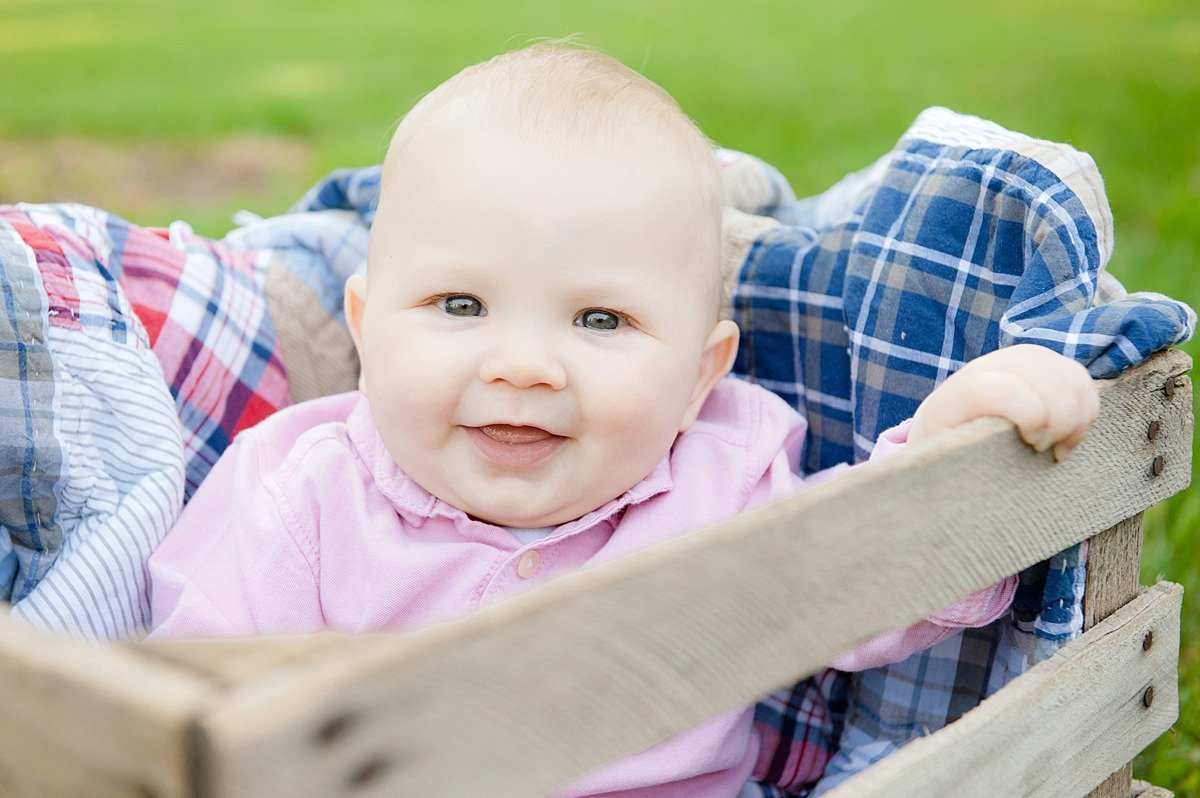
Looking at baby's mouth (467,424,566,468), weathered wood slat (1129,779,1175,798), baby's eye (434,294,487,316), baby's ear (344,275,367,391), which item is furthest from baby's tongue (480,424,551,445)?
weathered wood slat (1129,779,1175,798)

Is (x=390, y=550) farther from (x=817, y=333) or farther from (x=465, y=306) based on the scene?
(x=817, y=333)

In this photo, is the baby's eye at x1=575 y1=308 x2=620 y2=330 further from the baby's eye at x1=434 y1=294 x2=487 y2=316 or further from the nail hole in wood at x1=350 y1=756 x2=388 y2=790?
the nail hole in wood at x1=350 y1=756 x2=388 y2=790

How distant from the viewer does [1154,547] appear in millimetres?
2572

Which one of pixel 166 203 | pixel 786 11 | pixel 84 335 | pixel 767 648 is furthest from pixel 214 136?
pixel 767 648

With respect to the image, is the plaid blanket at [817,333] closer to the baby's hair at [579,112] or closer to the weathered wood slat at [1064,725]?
the weathered wood slat at [1064,725]

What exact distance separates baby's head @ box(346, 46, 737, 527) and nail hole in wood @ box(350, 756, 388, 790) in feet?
2.30

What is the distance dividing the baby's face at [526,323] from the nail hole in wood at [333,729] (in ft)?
2.36

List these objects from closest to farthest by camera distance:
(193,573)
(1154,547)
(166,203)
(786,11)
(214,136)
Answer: (193,573) < (1154,547) < (166,203) < (214,136) < (786,11)

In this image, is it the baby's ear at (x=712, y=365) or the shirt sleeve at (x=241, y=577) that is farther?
the baby's ear at (x=712, y=365)

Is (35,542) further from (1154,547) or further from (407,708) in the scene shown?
(1154,547)

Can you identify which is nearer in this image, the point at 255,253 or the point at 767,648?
the point at 767,648

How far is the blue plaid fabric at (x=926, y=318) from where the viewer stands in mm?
1451

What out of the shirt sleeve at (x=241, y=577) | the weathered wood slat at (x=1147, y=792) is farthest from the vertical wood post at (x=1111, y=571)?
the shirt sleeve at (x=241, y=577)

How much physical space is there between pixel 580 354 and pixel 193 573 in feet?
1.83
